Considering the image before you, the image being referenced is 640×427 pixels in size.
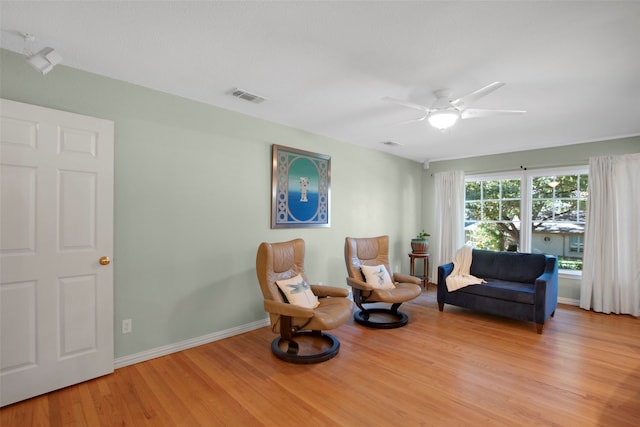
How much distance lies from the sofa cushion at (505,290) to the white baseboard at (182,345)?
2.67 m

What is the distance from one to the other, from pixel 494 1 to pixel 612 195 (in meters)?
3.99

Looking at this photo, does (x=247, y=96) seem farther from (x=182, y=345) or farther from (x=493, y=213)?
(x=493, y=213)

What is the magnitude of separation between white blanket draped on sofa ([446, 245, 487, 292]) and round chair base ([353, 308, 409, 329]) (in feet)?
2.79

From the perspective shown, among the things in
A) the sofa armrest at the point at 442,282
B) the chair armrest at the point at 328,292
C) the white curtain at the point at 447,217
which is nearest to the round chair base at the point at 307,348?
the chair armrest at the point at 328,292

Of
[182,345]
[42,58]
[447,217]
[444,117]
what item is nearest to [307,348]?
[182,345]

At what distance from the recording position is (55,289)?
7.40ft

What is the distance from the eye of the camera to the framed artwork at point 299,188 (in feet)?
12.2

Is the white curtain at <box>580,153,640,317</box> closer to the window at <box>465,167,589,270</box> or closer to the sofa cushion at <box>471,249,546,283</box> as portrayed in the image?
the window at <box>465,167,589,270</box>

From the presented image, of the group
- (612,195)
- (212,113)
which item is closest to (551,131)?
(612,195)

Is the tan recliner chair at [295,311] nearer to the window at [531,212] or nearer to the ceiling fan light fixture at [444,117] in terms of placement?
the ceiling fan light fixture at [444,117]

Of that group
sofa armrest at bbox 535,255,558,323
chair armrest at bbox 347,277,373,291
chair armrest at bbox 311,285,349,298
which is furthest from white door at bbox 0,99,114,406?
sofa armrest at bbox 535,255,558,323

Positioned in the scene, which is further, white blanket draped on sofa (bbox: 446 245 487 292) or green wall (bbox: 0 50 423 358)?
white blanket draped on sofa (bbox: 446 245 487 292)

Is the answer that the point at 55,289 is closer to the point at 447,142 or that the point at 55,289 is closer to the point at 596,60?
the point at 596,60

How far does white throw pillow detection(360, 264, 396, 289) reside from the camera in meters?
3.83
